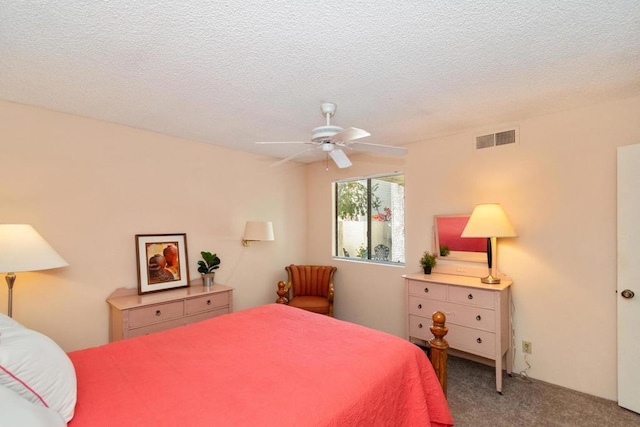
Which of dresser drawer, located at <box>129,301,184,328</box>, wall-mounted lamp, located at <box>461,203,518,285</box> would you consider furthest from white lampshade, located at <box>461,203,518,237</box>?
dresser drawer, located at <box>129,301,184,328</box>

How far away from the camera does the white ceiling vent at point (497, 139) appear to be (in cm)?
306

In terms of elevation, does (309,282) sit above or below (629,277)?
below

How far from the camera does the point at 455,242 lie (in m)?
3.43

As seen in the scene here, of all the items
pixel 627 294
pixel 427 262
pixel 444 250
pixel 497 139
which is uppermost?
pixel 497 139

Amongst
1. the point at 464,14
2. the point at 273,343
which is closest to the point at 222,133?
the point at 273,343

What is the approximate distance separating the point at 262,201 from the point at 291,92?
2222 mm

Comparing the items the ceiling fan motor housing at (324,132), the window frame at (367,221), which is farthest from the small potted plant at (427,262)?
the ceiling fan motor housing at (324,132)

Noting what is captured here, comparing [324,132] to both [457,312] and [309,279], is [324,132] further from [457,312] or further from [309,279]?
→ [309,279]

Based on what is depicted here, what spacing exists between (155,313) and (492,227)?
3229 mm

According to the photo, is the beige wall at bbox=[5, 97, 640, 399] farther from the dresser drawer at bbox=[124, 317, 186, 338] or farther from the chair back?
the chair back

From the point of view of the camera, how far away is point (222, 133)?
341 centimetres

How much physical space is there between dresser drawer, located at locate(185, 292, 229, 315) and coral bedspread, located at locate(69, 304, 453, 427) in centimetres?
91

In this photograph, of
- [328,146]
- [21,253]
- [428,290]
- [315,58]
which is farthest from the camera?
[428,290]

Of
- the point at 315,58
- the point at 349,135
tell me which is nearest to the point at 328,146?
the point at 349,135
